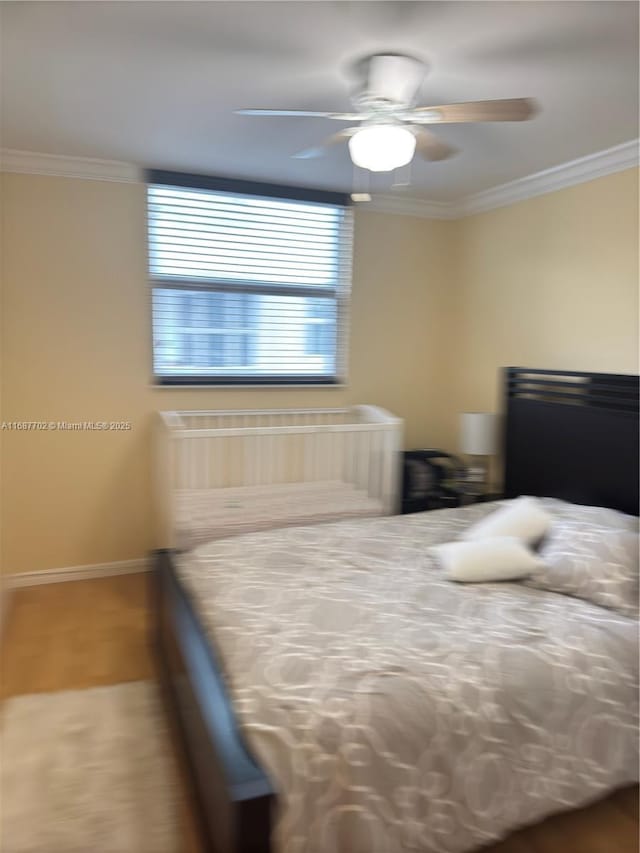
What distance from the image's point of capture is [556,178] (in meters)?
3.24

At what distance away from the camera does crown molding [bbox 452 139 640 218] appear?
9.40ft

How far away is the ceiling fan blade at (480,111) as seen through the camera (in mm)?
1785

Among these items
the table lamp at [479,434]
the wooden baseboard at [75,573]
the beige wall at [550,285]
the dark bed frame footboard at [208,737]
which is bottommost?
the wooden baseboard at [75,573]

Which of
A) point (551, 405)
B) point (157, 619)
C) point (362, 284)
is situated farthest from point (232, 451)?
point (551, 405)

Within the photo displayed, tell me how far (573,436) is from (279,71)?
215 centimetres

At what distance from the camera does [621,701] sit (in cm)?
179

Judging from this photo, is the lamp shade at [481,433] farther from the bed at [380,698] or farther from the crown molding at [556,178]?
the crown molding at [556,178]

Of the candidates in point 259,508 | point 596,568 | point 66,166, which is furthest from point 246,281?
point 596,568

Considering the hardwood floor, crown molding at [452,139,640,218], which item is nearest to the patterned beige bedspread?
the hardwood floor

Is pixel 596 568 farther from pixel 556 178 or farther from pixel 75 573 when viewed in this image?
pixel 75 573

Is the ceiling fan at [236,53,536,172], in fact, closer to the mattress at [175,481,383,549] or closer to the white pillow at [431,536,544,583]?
the white pillow at [431,536,544,583]

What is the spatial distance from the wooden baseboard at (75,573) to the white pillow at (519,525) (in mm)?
2133

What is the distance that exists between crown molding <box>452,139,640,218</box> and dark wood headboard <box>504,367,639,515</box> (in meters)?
1.04

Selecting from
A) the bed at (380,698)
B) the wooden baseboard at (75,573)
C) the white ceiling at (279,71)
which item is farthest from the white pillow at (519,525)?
the wooden baseboard at (75,573)
